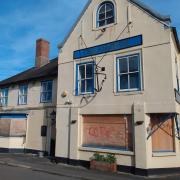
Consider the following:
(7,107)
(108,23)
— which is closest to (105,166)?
(108,23)

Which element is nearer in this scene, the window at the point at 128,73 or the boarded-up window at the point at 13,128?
the window at the point at 128,73

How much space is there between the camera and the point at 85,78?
14281 mm

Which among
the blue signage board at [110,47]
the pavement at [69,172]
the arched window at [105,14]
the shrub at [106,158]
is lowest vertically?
the pavement at [69,172]

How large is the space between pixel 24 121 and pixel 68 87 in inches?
235

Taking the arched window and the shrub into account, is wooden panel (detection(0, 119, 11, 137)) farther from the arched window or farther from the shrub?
the arched window

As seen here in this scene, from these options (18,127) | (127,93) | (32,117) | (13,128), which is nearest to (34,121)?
(32,117)

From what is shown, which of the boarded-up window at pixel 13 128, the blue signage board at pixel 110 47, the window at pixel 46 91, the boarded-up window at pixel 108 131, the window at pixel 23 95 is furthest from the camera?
the window at pixel 23 95

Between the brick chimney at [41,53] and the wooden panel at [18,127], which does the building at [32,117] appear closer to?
the wooden panel at [18,127]

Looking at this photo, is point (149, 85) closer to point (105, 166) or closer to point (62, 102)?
point (105, 166)

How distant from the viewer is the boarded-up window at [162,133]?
1193cm

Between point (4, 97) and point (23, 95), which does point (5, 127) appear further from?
point (4, 97)

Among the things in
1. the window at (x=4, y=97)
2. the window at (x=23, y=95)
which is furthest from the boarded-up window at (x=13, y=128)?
the window at (x=4, y=97)

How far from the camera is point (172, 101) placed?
11.3 metres

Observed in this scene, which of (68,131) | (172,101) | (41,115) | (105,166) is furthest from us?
(41,115)
